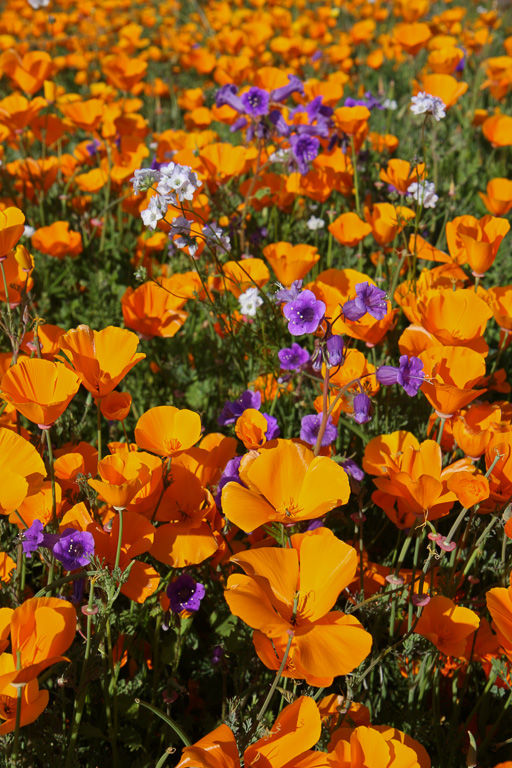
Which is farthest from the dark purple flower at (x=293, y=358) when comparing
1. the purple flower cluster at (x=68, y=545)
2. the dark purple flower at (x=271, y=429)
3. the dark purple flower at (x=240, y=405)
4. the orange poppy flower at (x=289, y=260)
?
the purple flower cluster at (x=68, y=545)

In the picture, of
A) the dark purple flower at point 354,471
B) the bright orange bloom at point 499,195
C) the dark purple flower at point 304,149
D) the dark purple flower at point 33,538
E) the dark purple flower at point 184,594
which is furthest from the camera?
the dark purple flower at point 304,149

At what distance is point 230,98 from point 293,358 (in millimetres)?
1542

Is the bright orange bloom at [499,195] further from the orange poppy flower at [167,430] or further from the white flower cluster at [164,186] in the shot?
the orange poppy flower at [167,430]

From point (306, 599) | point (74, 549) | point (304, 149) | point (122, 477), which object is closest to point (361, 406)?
point (306, 599)

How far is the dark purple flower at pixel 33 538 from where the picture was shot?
1.26m

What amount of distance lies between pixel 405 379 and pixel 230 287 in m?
1.14

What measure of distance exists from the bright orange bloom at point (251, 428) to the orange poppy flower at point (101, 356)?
296 millimetres

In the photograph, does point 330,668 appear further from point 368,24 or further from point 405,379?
point 368,24

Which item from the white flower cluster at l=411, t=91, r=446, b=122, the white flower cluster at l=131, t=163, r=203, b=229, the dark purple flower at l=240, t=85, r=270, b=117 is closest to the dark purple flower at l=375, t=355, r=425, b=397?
the white flower cluster at l=131, t=163, r=203, b=229

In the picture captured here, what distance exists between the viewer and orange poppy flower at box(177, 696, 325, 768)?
1005 mm

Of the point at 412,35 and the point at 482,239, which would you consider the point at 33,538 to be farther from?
the point at 412,35

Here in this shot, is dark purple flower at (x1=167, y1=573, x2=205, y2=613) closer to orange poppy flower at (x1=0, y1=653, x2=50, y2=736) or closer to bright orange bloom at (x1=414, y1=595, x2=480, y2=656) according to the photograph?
orange poppy flower at (x1=0, y1=653, x2=50, y2=736)

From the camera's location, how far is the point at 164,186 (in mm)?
1791

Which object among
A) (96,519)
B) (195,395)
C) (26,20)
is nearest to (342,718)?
(96,519)
